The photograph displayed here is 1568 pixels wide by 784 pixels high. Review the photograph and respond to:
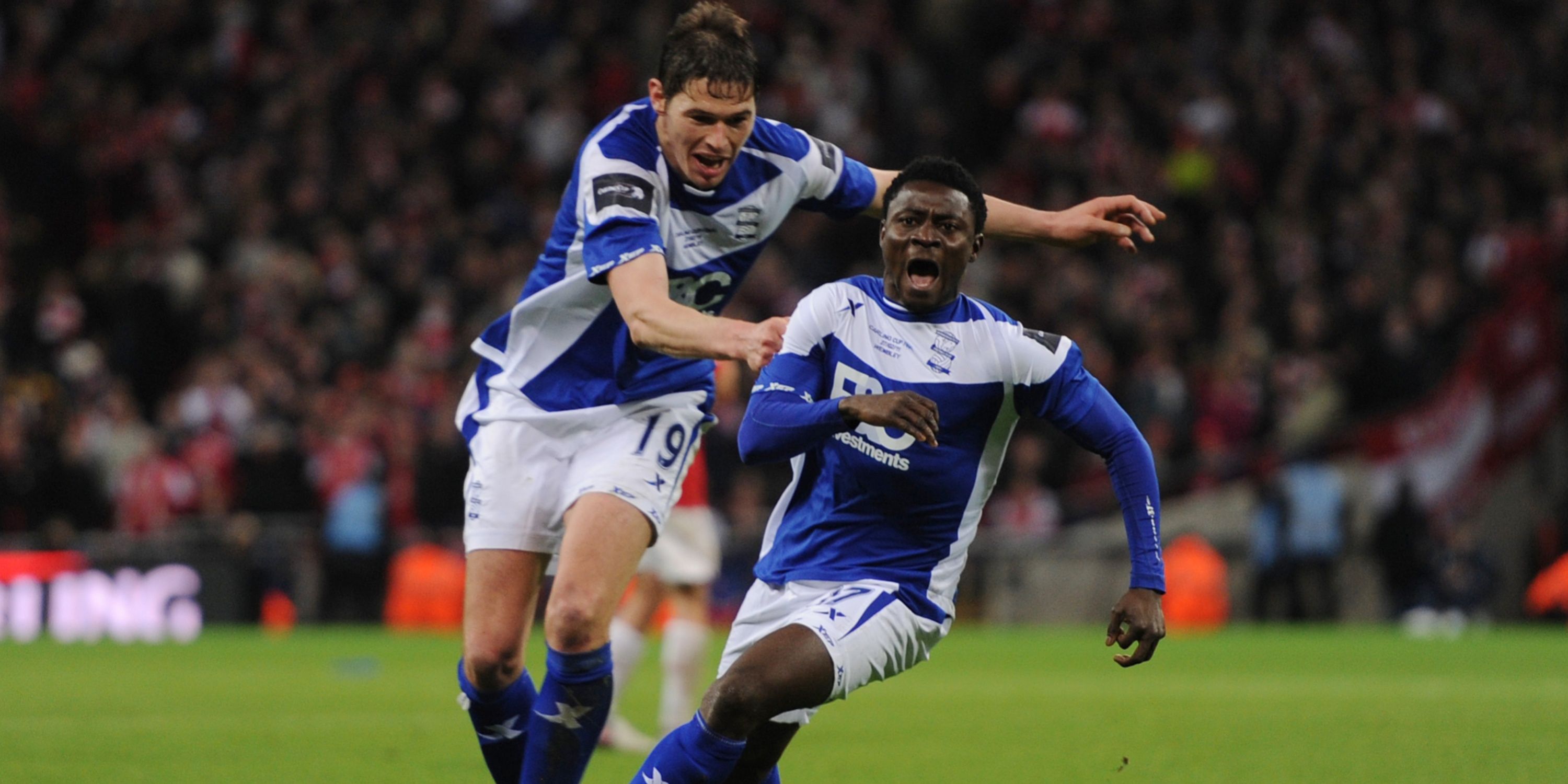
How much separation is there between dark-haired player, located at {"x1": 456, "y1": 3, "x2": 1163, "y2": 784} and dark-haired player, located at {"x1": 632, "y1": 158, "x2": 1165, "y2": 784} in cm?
54

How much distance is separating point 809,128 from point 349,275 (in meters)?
4.77

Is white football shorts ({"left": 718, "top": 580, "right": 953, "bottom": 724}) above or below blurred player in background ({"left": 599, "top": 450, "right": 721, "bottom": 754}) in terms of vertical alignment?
above

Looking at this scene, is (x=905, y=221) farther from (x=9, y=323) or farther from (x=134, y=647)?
(x=9, y=323)

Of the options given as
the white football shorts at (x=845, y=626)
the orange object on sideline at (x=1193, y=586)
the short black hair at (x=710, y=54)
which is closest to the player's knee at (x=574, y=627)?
the white football shorts at (x=845, y=626)

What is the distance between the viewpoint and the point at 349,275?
18.3 metres

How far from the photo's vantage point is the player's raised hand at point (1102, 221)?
551 centimetres

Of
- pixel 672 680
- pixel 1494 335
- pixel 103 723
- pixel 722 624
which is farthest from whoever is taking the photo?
pixel 1494 335

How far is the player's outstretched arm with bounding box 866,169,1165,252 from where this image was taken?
5523 mm

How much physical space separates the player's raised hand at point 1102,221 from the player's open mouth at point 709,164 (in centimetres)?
96

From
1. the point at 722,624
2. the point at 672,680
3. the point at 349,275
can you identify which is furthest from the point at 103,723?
the point at 349,275

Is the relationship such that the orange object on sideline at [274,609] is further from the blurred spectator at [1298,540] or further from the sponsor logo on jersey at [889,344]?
the sponsor logo on jersey at [889,344]

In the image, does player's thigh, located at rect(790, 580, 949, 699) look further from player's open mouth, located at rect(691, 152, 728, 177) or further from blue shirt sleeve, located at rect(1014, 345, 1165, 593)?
player's open mouth, located at rect(691, 152, 728, 177)

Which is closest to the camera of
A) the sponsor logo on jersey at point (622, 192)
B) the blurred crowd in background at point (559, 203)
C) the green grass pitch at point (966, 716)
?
the sponsor logo on jersey at point (622, 192)

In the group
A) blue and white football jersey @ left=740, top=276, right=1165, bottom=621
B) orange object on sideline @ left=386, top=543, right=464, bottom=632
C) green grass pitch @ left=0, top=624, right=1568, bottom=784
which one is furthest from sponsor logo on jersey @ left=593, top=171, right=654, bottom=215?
orange object on sideline @ left=386, top=543, right=464, bottom=632
